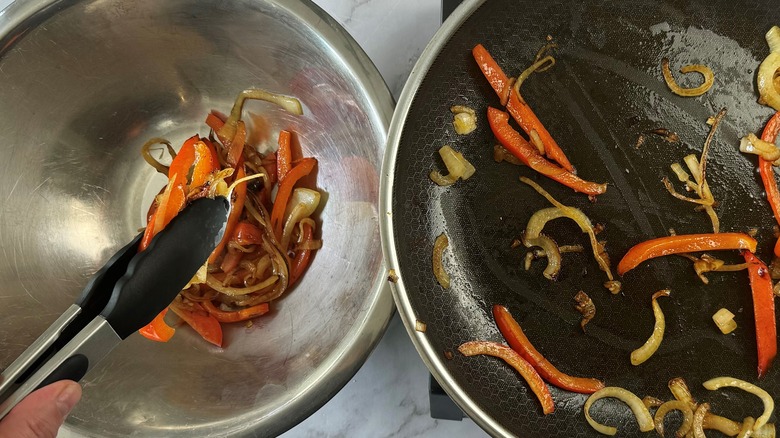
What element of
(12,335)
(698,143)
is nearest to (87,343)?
(12,335)

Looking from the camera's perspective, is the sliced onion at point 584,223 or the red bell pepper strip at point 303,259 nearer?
the sliced onion at point 584,223

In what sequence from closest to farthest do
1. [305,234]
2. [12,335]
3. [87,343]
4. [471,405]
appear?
[87,343], [471,405], [12,335], [305,234]

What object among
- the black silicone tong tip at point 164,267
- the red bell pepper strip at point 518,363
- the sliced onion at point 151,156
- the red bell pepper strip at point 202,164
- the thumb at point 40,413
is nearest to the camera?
the thumb at point 40,413

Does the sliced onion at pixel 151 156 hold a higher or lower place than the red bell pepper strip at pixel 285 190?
higher

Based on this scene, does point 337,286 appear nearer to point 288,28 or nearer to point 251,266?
point 251,266

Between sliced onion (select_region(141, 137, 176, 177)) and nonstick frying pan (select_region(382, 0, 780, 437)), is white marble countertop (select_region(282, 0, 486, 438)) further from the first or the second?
sliced onion (select_region(141, 137, 176, 177))

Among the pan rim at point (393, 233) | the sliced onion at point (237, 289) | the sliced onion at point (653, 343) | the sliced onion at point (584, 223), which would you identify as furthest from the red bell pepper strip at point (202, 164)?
the sliced onion at point (653, 343)

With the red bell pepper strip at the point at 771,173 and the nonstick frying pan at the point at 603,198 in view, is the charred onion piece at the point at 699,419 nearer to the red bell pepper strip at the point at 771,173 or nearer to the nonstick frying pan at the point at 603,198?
the nonstick frying pan at the point at 603,198
